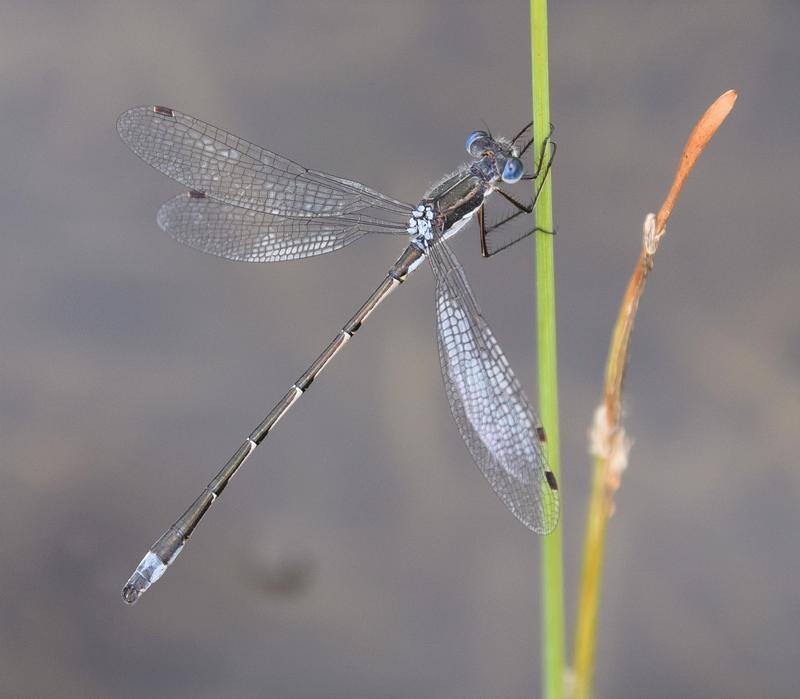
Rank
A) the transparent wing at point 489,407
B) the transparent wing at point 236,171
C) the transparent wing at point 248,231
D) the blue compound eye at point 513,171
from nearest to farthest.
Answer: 1. the transparent wing at point 489,407
2. the blue compound eye at point 513,171
3. the transparent wing at point 236,171
4. the transparent wing at point 248,231

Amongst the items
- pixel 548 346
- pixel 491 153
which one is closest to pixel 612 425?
pixel 548 346

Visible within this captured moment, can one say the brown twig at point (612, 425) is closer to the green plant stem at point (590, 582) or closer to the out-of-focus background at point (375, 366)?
the green plant stem at point (590, 582)

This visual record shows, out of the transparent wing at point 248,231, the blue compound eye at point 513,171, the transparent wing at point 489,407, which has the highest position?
the blue compound eye at point 513,171

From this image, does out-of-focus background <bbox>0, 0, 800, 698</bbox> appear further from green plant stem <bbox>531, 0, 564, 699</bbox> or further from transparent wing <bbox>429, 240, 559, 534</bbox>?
green plant stem <bbox>531, 0, 564, 699</bbox>

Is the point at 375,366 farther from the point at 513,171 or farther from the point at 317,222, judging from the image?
the point at 513,171

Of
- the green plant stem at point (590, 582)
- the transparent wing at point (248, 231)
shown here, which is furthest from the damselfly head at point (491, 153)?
the green plant stem at point (590, 582)
